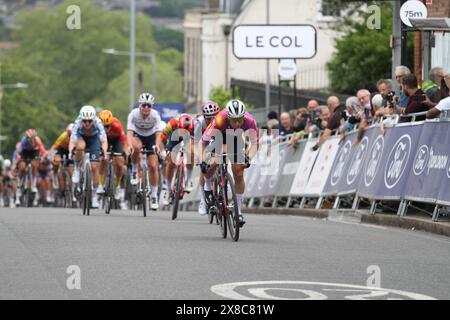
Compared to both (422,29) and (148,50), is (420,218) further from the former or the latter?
(148,50)

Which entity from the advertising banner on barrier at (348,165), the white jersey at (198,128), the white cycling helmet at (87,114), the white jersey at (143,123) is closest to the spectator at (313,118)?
the advertising banner on barrier at (348,165)

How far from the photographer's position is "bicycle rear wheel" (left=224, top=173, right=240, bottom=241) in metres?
17.6

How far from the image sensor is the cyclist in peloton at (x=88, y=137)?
981 inches

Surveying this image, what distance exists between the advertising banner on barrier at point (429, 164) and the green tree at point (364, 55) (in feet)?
80.4

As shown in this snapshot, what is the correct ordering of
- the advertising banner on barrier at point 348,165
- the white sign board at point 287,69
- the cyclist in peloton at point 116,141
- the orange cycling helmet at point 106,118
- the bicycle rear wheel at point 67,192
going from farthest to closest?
the white sign board at point 287,69
the bicycle rear wheel at point 67,192
the orange cycling helmet at point 106,118
the cyclist in peloton at point 116,141
the advertising banner on barrier at point 348,165

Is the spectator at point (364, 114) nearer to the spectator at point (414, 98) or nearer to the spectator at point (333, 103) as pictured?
the spectator at point (333, 103)

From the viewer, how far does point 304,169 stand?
28719 millimetres

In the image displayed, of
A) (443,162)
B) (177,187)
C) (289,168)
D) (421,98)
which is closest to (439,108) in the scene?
(443,162)

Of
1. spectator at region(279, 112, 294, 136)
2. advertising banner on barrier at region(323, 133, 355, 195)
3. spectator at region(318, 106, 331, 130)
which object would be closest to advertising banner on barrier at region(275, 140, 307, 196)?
spectator at region(318, 106, 331, 130)

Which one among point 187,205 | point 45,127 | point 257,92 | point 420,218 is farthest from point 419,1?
point 45,127

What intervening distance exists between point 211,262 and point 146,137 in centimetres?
1062

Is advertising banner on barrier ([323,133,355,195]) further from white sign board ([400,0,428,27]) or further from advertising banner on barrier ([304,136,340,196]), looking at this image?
white sign board ([400,0,428,27])

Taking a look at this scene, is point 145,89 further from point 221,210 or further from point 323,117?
point 221,210

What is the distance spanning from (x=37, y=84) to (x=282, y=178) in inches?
4607
